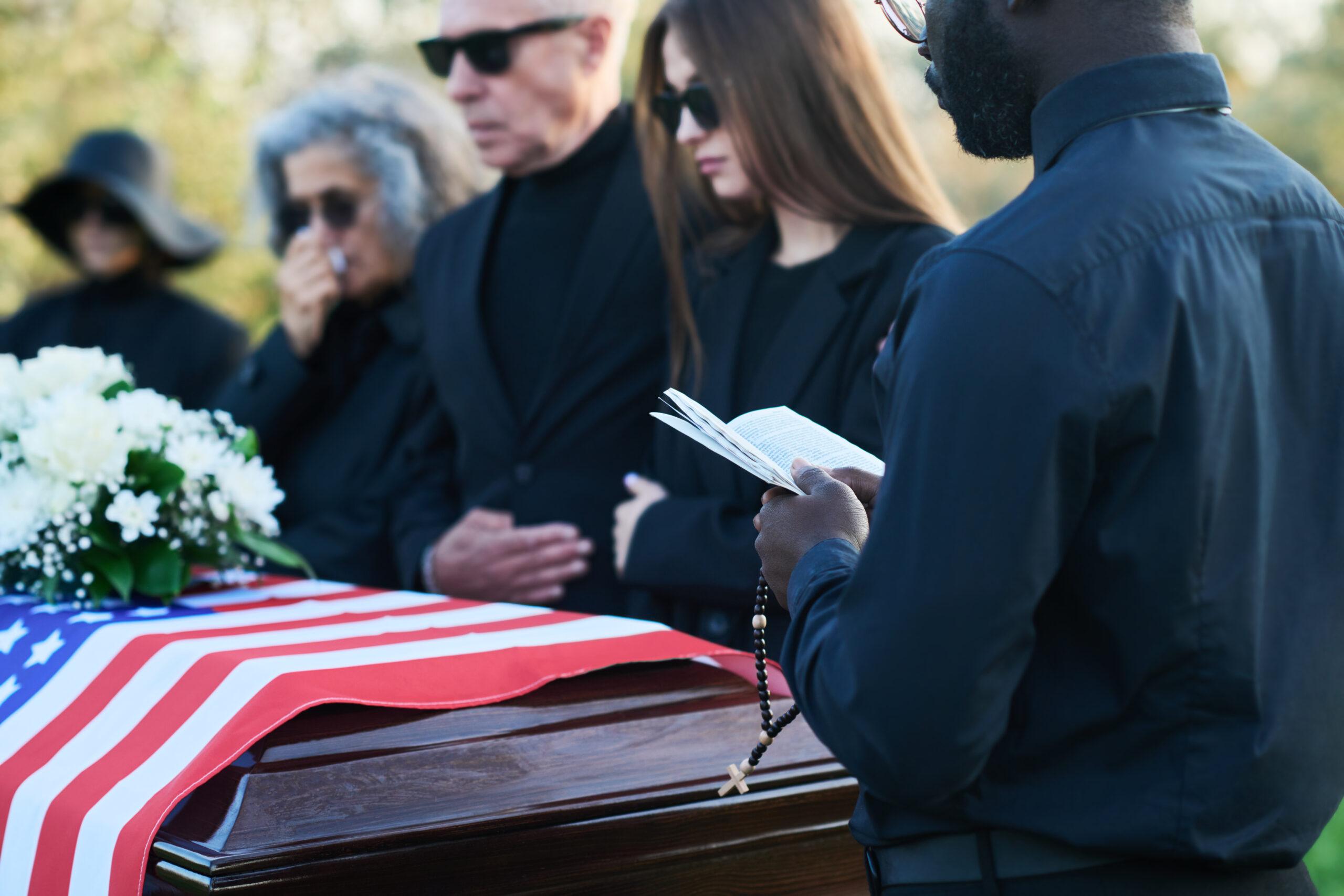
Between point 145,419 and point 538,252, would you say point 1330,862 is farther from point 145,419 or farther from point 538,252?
point 145,419

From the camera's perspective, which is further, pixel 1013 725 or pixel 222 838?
pixel 222 838

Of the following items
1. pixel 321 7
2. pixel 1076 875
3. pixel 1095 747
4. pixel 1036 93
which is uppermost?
pixel 321 7

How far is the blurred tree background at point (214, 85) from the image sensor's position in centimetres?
1175

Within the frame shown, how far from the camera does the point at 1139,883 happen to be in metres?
1.22

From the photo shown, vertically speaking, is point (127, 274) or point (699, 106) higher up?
point (699, 106)

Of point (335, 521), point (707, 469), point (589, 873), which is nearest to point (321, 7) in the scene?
point (335, 521)

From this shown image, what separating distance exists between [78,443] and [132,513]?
0.15 m

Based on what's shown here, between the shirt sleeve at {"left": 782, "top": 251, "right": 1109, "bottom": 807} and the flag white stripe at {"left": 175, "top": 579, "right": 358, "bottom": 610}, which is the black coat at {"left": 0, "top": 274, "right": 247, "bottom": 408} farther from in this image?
the shirt sleeve at {"left": 782, "top": 251, "right": 1109, "bottom": 807}

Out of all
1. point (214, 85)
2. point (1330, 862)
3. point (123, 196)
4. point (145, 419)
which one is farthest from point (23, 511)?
point (214, 85)

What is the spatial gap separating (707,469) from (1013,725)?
1.44 m

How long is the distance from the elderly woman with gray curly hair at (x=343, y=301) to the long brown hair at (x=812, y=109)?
1323mm

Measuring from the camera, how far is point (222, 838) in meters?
1.53

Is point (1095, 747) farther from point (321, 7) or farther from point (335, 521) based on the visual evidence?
point (321, 7)

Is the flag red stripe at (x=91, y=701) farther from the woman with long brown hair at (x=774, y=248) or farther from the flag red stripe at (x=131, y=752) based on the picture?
the woman with long brown hair at (x=774, y=248)
